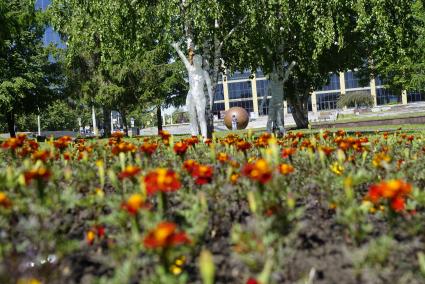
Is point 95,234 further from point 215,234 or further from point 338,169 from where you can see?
point 338,169

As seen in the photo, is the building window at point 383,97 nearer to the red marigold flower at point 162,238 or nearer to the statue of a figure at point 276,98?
the statue of a figure at point 276,98

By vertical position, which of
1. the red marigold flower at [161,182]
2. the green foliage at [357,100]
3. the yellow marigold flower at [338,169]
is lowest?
the yellow marigold flower at [338,169]

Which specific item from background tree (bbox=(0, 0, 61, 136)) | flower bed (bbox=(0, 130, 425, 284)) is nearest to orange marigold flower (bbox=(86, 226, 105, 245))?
flower bed (bbox=(0, 130, 425, 284))

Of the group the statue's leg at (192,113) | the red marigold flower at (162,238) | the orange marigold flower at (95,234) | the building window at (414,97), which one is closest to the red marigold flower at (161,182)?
the orange marigold flower at (95,234)

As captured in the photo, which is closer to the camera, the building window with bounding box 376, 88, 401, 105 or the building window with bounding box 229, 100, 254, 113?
the building window with bounding box 376, 88, 401, 105

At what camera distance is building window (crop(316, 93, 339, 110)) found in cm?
9956

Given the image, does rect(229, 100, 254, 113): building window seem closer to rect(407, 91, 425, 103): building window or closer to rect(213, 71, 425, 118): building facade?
rect(213, 71, 425, 118): building facade

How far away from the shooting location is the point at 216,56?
1609 cm

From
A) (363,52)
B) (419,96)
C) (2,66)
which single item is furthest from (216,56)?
(419,96)

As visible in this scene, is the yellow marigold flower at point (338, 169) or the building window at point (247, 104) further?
the building window at point (247, 104)

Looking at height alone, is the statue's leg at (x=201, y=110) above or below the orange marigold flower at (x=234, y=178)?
above

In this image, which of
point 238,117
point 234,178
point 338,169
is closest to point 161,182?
point 234,178

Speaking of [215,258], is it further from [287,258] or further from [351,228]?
[351,228]

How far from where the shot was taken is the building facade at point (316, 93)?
9781 centimetres
